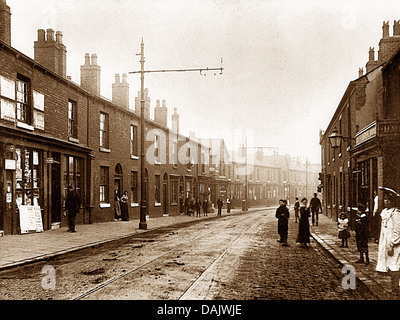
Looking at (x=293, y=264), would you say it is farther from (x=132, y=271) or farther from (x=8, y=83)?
(x=8, y=83)

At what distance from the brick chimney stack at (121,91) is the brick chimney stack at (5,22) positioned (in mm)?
12417

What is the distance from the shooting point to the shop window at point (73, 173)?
20.8m

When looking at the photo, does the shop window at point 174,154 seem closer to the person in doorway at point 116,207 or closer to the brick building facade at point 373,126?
the person in doorway at point 116,207

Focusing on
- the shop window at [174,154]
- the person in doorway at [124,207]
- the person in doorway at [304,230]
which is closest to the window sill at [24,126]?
the person in doorway at [124,207]

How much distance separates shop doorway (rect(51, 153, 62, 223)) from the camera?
19.7 m

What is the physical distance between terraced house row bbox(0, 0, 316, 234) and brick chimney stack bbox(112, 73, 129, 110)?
0.06 meters

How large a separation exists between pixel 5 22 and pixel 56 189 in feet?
23.7

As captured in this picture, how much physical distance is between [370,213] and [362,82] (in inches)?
248

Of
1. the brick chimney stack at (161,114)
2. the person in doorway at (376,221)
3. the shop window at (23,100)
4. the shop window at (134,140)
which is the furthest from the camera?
the brick chimney stack at (161,114)

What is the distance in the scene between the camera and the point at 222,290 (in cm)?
741

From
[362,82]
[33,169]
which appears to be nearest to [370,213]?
[362,82]

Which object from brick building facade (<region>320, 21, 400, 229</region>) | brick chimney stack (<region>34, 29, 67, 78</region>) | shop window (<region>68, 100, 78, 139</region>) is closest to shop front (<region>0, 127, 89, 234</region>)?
shop window (<region>68, 100, 78, 139</region>)

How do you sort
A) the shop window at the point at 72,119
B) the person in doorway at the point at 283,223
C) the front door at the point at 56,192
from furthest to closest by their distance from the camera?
the shop window at the point at 72,119
the front door at the point at 56,192
the person in doorway at the point at 283,223

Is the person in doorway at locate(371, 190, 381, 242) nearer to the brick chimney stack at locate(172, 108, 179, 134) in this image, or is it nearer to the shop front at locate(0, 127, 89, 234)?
the shop front at locate(0, 127, 89, 234)
